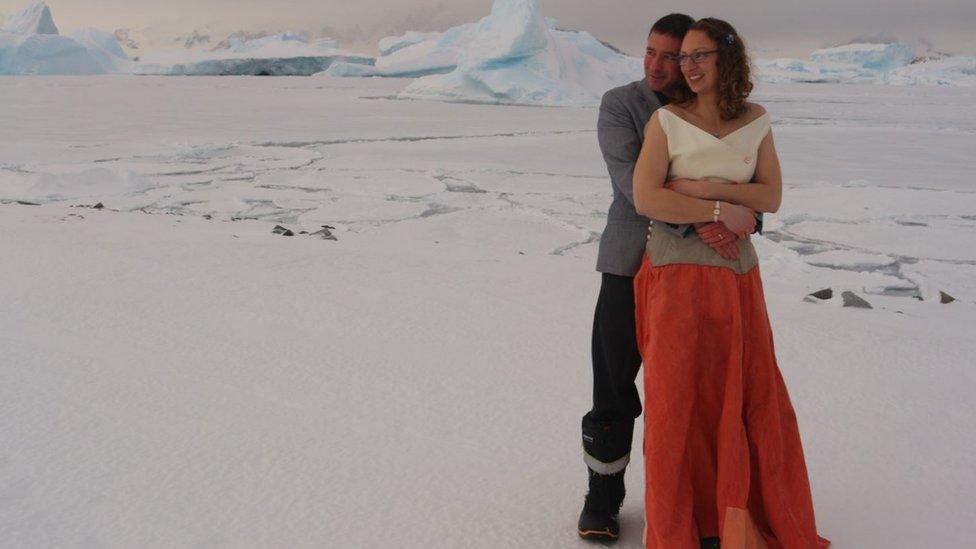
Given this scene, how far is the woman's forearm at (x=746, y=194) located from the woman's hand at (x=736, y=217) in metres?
0.03

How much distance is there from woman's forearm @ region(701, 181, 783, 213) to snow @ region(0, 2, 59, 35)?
56.7m

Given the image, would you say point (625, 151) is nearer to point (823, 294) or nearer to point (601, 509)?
point (601, 509)

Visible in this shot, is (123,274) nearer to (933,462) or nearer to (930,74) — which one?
(933,462)

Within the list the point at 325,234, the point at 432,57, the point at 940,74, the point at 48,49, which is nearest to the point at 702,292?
the point at 325,234

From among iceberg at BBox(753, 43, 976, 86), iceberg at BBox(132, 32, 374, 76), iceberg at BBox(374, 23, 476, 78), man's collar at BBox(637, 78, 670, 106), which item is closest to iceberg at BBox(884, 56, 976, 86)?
iceberg at BBox(753, 43, 976, 86)

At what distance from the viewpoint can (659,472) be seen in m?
1.72

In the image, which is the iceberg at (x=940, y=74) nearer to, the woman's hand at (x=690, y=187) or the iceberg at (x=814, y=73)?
the iceberg at (x=814, y=73)

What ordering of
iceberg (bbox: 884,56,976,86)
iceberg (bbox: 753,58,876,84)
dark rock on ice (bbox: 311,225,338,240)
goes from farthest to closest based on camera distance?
1. iceberg (bbox: 753,58,876,84)
2. iceberg (bbox: 884,56,976,86)
3. dark rock on ice (bbox: 311,225,338,240)

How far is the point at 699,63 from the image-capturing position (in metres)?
1.65

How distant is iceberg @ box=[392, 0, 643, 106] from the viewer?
76.9 ft

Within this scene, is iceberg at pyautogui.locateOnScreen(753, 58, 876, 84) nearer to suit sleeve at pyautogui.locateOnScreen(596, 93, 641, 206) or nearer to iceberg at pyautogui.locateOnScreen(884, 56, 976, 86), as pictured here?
iceberg at pyautogui.locateOnScreen(884, 56, 976, 86)

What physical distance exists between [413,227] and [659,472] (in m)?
4.77

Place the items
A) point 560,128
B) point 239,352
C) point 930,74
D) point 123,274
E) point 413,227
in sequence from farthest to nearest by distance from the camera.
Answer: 1. point 930,74
2. point 560,128
3. point 413,227
4. point 123,274
5. point 239,352

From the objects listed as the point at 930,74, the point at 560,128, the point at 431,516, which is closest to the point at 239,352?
the point at 431,516
